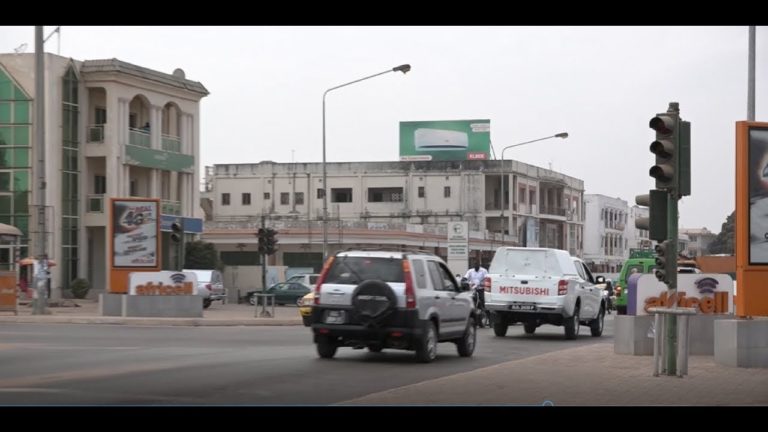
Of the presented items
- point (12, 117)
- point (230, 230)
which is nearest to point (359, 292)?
point (12, 117)

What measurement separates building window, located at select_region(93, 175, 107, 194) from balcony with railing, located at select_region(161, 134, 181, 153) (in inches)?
119

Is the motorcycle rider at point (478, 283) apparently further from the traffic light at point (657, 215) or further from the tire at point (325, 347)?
the traffic light at point (657, 215)

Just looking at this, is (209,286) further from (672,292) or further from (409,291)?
(672,292)

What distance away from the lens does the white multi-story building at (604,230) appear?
8675cm

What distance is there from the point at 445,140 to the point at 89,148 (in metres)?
39.5

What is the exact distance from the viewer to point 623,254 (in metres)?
86.2

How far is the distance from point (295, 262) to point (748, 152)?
5054 cm

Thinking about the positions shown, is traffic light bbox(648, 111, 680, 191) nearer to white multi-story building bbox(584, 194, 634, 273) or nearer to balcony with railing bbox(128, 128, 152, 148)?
balcony with railing bbox(128, 128, 152, 148)

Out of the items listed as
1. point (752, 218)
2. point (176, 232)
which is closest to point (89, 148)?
point (176, 232)

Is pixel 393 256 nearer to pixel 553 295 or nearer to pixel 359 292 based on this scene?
pixel 359 292

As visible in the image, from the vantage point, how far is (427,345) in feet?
61.9

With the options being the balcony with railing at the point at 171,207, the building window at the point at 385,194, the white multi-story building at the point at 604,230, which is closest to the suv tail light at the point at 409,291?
the balcony with railing at the point at 171,207

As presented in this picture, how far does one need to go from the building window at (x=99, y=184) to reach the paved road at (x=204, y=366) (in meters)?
19.6

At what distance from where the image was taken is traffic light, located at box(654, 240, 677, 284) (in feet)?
50.7
